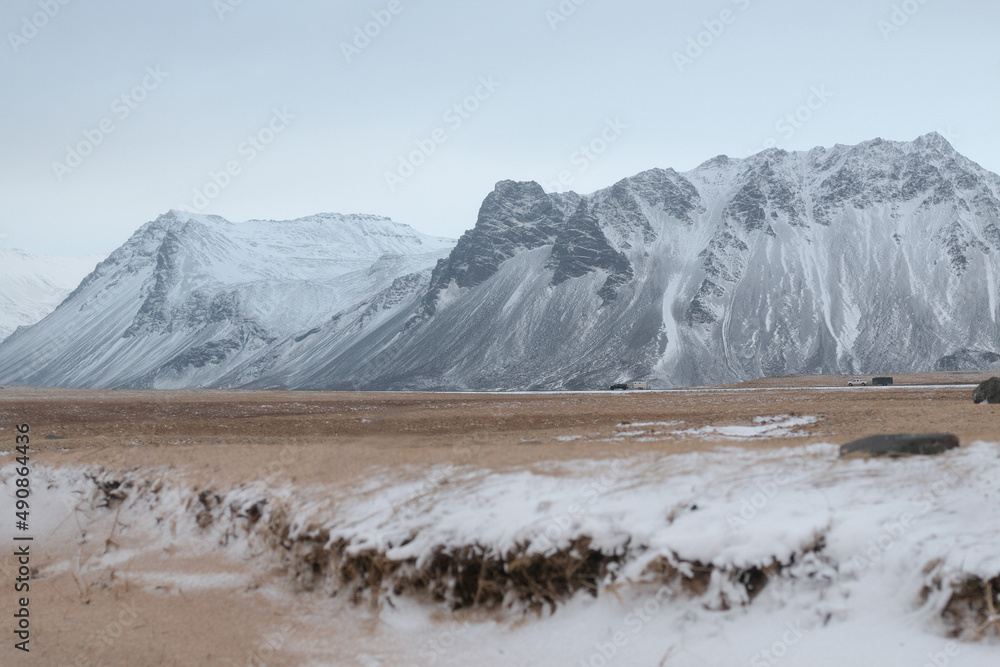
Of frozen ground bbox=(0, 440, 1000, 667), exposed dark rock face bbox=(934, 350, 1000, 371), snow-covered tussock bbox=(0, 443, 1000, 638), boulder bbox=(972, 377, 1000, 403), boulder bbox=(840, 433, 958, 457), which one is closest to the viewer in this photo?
frozen ground bbox=(0, 440, 1000, 667)

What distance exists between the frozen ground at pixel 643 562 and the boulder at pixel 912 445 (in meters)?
0.36

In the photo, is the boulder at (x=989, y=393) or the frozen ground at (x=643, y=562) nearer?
the frozen ground at (x=643, y=562)

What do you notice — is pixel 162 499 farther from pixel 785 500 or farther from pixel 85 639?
pixel 785 500

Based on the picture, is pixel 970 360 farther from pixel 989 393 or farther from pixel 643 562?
pixel 643 562

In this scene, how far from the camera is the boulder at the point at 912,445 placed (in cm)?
1524

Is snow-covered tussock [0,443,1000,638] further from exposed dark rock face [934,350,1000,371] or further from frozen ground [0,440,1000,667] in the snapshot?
exposed dark rock face [934,350,1000,371]

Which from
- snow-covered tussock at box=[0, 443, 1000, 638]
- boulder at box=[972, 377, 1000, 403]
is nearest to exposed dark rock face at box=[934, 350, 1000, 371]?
boulder at box=[972, 377, 1000, 403]

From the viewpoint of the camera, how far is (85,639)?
15070mm

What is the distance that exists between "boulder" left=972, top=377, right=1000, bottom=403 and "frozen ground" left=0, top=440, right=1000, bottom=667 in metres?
28.2

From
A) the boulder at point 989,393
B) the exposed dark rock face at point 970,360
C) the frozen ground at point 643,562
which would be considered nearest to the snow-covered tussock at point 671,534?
the frozen ground at point 643,562

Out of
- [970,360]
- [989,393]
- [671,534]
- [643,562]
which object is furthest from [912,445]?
[970,360]

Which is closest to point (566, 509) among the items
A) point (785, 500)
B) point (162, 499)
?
point (785, 500)

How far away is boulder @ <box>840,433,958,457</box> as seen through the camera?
15.2 meters

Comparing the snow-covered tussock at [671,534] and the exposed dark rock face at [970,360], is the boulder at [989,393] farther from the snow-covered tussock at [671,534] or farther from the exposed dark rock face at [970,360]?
the exposed dark rock face at [970,360]
